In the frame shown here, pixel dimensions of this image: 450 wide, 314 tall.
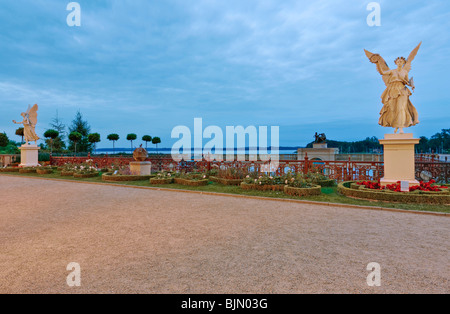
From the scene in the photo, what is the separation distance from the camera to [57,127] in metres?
44.2

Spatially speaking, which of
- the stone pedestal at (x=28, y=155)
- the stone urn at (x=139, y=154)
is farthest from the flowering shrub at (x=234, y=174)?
the stone pedestal at (x=28, y=155)

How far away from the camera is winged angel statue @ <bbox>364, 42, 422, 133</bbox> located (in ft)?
29.6

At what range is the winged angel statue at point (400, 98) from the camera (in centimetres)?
903

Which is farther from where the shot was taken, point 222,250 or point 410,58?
point 410,58

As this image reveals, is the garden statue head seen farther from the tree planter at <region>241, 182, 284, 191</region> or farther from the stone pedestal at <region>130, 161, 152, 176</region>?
the stone pedestal at <region>130, 161, 152, 176</region>

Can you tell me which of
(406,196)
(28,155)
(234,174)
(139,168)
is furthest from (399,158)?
(28,155)

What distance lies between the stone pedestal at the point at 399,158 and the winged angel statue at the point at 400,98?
0.45 metres

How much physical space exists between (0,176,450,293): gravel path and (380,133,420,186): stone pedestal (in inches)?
117

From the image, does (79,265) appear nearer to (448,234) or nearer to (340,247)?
(340,247)

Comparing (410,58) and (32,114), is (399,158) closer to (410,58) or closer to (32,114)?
(410,58)

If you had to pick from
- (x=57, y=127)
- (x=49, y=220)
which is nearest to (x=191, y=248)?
(x=49, y=220)

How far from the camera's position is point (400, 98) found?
915cm

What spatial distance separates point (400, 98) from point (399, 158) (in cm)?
A: 211
